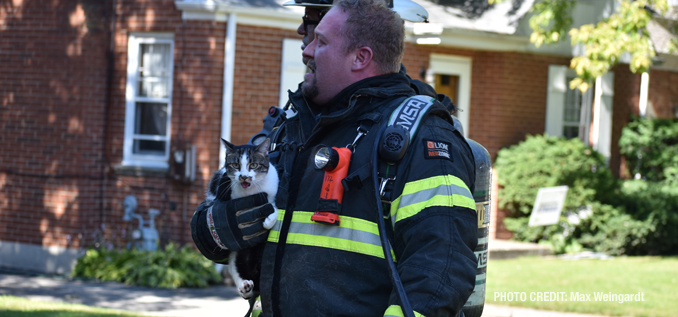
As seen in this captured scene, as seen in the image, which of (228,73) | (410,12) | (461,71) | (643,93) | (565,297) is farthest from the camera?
(643,93)

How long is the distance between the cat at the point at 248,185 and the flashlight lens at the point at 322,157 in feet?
1.58

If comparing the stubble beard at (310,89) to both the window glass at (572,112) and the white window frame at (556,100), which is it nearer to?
the white window frame at (556,100)

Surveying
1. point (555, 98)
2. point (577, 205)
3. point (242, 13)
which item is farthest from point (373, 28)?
point (555, 98)

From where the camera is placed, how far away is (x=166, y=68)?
1148 cm

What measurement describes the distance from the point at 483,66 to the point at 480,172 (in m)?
10.5

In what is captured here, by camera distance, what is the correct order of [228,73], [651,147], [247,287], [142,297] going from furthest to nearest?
[651,147] < [228,73] < [142,297] < [247,287]

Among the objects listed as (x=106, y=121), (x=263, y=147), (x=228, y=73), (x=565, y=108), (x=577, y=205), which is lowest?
(x=577, y=205)

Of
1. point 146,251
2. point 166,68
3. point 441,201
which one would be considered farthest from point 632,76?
point 441,201

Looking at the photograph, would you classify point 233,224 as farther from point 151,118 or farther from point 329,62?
point 151,118

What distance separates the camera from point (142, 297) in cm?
891

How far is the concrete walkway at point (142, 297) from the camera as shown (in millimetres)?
8062

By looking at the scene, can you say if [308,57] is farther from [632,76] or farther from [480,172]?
[632,76]

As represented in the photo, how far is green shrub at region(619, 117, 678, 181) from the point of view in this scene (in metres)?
15.1

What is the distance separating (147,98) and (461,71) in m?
5.74
